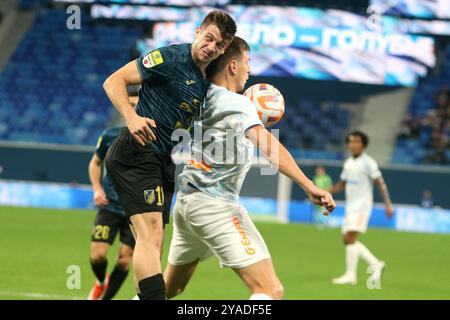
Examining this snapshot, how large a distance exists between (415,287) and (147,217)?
733 cm

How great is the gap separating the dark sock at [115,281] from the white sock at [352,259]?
195 inches

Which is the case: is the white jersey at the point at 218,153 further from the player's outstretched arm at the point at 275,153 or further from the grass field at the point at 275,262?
the grass field at the point at 275,262

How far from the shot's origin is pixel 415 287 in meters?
13.2

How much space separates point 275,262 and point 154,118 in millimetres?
9177

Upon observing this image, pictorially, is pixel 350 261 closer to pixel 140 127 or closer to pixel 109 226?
pixel 109 226

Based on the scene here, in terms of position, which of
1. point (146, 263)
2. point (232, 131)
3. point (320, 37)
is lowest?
point (146, 263)

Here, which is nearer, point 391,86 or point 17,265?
point 17,265

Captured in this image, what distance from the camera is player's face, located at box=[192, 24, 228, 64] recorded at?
655 centimetres

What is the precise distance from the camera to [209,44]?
6.57 metres

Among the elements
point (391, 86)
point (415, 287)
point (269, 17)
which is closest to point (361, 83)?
point (391, 86)

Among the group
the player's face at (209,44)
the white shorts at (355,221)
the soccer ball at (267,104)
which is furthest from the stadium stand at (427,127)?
the player's face at (209,44)

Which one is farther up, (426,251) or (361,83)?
(361,83)

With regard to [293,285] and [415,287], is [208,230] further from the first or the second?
[415,287]

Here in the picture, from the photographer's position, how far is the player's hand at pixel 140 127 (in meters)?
6.49
